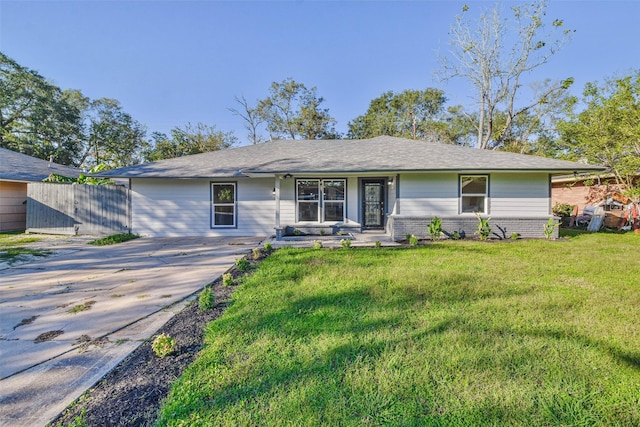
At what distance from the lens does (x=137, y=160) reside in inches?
1252

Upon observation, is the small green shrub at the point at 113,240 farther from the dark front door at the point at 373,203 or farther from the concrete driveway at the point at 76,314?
the dark front door at the point at 373,203

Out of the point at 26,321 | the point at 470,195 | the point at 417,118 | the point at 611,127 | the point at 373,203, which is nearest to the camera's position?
the point at 26,321

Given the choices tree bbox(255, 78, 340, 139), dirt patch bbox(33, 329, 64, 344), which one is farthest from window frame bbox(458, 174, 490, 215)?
tree bbox(255, 78, 340, 139)

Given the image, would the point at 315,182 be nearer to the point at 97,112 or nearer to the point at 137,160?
the point at 137,160

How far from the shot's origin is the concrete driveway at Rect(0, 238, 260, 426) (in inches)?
86.2

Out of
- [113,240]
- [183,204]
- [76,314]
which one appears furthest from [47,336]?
[183,204]

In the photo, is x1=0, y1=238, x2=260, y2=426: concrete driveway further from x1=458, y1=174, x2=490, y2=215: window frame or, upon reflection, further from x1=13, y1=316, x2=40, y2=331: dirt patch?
x1=458, y1=174, x2=490, y2=215: window frame

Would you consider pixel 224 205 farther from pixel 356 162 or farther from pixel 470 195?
pixel 470 195

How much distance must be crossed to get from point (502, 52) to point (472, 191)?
42.9 feet

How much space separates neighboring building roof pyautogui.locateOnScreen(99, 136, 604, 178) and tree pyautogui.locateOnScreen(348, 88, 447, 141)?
1688cm

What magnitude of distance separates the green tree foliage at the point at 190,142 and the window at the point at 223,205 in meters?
16.6

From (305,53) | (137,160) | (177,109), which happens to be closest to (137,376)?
(305,53)

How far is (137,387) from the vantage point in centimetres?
215

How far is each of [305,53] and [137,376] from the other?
60.8 ft
